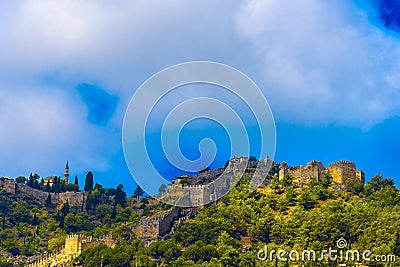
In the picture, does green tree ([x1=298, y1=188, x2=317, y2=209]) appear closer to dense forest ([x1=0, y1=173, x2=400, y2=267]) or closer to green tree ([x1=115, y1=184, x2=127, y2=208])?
dense forest ([x1=0, y1=173, x2=400, y2=267])

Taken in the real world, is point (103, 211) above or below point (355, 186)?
above

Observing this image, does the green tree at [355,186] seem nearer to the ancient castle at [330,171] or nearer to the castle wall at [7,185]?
the ancient castle at [330,171]

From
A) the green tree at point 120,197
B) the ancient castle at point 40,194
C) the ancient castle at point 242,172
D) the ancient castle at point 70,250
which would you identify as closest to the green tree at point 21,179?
→ the ancient castle at point 40,194

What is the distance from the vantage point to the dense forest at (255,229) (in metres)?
69.2

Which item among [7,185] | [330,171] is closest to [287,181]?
[330,171]

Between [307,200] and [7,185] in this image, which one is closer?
[307,200]

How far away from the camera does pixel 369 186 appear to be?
87.5 meters

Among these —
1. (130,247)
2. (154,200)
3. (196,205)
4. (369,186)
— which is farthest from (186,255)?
(154,200)

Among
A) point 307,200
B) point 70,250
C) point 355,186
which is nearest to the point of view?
point 70,250

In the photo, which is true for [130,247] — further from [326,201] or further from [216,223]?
[326,201]

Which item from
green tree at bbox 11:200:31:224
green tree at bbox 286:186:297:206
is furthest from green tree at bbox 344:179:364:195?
green tree at bbox 11:200:31:224

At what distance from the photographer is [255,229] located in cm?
7625

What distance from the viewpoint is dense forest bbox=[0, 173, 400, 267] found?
69.2 metres

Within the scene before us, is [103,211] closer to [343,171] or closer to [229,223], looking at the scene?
[343,171]
